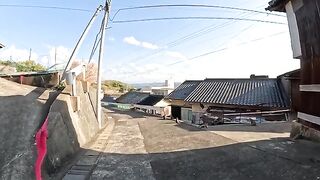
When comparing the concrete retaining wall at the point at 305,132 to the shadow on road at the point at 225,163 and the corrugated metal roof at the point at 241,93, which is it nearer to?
the shadow on road at the point at 225,163

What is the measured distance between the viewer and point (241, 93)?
70.8ft

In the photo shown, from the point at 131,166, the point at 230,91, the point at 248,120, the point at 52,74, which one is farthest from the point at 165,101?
the point at 131,166

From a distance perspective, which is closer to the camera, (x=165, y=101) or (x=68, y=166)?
(x=68, y=166)

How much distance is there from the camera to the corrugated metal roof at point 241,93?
63.3 ft

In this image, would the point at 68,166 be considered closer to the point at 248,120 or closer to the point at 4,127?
the point at 4,127

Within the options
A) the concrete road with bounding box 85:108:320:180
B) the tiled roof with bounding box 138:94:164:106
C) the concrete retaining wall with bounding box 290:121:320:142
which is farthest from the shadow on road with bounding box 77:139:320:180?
the tiled roof with bounding box 138:94:164:106

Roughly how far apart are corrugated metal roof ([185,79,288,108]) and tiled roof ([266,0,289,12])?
10905 millimetres

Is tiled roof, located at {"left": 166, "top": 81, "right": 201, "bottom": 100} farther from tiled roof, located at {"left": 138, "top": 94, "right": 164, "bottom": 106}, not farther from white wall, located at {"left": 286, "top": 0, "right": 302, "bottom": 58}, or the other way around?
white wall, located at {"left": 286, "top": 0, "right": 302, "bottom": 58}

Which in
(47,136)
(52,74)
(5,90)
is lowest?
(47,136)

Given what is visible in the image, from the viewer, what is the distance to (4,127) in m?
7.21

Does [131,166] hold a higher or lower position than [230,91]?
lower

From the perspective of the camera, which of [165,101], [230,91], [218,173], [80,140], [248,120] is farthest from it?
[165,101]

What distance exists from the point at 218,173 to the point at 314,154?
2.43m

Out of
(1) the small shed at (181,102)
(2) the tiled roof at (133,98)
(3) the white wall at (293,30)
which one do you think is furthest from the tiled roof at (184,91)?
(3) the white wall at (293,30)
